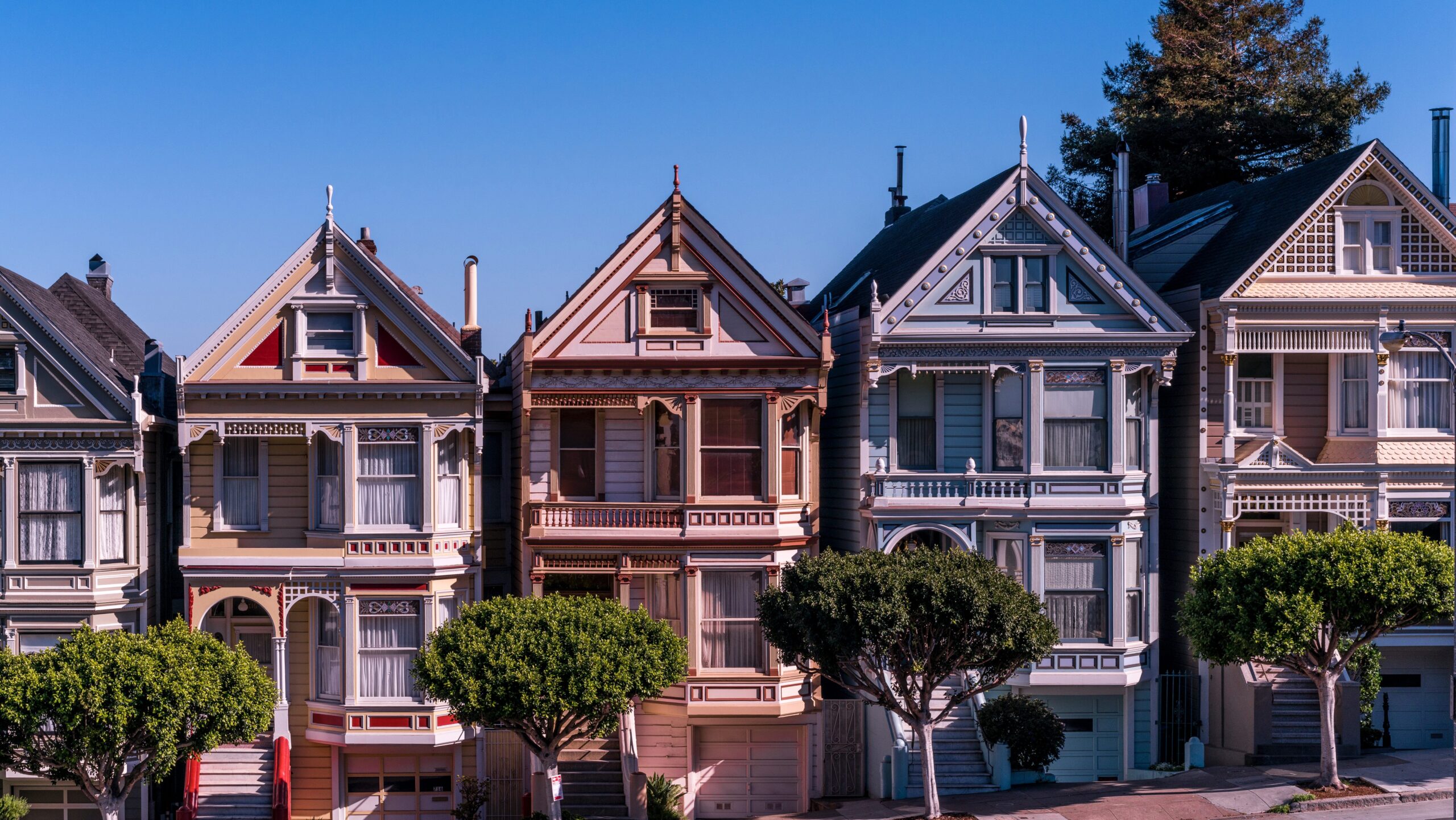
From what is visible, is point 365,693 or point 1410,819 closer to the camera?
point 1410,819

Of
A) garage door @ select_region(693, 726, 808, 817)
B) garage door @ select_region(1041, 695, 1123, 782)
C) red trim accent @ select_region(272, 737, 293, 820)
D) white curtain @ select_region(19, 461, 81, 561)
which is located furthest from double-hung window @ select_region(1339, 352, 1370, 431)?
white curtain @ select_region(19, 461, 81, 561)

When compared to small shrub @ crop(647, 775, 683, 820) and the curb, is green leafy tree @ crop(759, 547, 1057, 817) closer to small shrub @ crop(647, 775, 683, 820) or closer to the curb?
small shrub @ crop(647, 775, 683, 820)

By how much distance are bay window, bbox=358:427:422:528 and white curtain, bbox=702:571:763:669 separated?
668cm

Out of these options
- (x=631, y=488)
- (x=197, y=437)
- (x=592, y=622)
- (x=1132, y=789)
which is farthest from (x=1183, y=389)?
(x=197, y=437)

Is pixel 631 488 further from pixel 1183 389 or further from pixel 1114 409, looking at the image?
pixel 1183 389

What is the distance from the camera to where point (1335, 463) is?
3253 cm

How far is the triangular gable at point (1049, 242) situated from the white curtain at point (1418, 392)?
18.5 ft

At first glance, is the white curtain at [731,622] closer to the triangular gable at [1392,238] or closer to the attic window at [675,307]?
the attic window at [675,307]

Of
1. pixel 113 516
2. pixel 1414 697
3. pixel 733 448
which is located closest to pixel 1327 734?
pixel 1414 697

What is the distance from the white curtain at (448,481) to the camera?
31.4 m

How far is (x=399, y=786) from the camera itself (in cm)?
3186

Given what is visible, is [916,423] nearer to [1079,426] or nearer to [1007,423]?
[1007,423]

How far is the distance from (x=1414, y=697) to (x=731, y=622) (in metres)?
16.0

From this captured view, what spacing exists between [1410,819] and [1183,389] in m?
10.7
